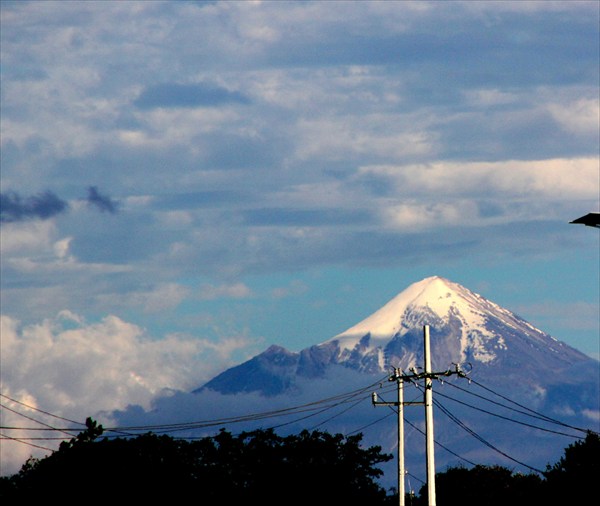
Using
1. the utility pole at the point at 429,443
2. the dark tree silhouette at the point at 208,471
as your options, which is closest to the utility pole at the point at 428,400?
the utility pole at the point at 429,443

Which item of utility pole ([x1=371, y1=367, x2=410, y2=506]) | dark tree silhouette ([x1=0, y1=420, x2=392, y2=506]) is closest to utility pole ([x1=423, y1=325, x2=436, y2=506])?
utility pole ([x1=371, y1=367, x2=410, y2=506])

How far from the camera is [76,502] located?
128 metres

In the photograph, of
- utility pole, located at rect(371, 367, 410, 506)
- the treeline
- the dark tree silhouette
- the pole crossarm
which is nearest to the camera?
the pole crossarm

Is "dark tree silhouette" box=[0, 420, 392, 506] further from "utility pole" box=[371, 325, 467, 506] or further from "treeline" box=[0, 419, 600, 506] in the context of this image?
"utility pole" box=[371, 325, 467, 506]

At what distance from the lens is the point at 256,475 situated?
17250 centimetres

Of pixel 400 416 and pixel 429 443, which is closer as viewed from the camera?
pixel 429 443

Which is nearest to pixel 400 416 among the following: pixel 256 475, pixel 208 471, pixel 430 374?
pixel 430 374

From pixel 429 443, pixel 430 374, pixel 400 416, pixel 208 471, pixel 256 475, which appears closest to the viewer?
pixel 429 443

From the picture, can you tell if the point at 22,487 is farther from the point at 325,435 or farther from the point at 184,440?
the point at 325,435

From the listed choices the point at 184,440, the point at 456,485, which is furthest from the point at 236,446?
the point at 456,485

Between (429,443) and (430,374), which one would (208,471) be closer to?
(430,374)

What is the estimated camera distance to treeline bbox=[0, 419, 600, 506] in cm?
13162

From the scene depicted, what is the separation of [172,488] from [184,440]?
3254cm

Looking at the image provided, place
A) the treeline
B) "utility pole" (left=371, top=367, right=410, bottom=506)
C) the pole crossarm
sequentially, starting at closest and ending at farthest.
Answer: the pole crossarm < "utility pole" (left=371, top=367, right=410, bottom=506) < the treeline
